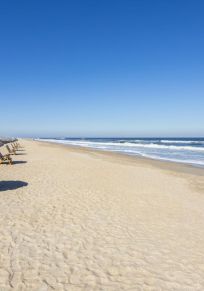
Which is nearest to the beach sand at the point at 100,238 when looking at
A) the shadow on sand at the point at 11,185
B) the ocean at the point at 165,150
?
the shadow on sand at the point at 11,185

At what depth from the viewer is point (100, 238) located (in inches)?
256

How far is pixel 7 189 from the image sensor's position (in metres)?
11.1

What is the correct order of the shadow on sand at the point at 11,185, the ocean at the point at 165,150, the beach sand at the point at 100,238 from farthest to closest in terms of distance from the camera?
the ocean at the point at 165,150
the shadow on sand at the point at 11,185
the beach sand at the point at 100,238

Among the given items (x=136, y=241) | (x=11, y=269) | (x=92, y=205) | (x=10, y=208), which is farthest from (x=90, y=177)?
(x=11, y=269)

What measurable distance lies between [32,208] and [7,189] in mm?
2800

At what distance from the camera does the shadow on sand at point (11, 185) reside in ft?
37.0

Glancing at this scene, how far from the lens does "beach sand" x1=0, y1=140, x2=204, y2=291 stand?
15.6 ft

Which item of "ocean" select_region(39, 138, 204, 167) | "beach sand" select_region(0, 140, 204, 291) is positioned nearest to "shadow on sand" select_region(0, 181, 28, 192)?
"beach sand" select_region(0, 140, 204, 291)

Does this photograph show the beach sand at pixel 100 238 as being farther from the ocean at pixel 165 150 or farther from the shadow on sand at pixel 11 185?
the ocean at pixel 165 150

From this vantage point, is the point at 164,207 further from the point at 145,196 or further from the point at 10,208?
the point at 10,208

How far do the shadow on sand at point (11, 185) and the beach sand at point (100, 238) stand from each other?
4 cm

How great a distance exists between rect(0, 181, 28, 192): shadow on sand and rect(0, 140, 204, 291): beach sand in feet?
0.12

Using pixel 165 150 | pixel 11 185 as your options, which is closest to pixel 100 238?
pixel 11 185

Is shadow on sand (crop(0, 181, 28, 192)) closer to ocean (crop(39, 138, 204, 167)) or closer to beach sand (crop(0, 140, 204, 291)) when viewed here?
beach sand (crop(0, 140, 204, 291))
